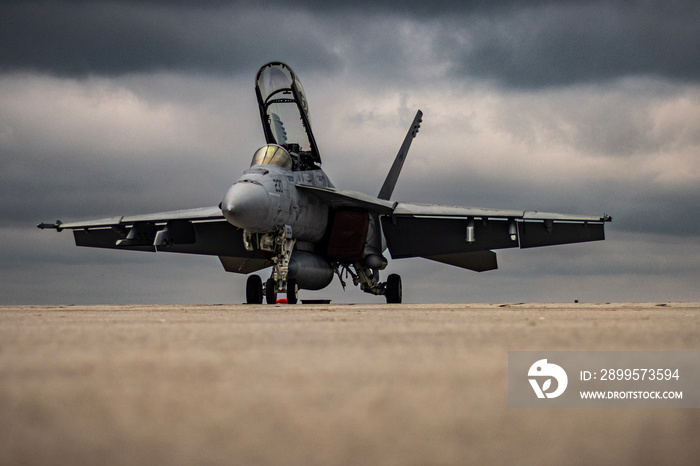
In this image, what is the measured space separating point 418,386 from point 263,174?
11815 mm

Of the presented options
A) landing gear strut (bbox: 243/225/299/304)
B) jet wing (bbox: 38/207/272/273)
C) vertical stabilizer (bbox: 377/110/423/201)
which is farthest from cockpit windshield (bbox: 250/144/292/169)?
vertical stabilizer (bbox: 377/110/423/201)

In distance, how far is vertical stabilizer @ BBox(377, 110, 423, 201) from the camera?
21578 millimetres

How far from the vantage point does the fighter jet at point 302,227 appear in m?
13.7

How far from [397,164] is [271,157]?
8358 millimetres

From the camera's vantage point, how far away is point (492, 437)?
131 cm

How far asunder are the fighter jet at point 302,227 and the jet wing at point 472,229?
3 cm

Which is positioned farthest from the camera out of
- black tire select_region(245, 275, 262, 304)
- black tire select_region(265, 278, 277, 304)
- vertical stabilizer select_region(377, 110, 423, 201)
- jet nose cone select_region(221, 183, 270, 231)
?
vertical stabilizer select_region(377, 110, 423, 201)

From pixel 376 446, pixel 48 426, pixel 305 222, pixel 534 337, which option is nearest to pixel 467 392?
pixel 376 446

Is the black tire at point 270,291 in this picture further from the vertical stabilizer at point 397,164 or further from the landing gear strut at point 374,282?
the vertical stabilizer at point 397,164

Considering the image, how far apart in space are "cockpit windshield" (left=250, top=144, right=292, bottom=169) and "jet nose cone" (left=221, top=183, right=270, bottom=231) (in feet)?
5.25

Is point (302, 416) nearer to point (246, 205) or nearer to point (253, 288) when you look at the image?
point (246, 205)

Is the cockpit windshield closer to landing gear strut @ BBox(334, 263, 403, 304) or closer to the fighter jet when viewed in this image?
the fighter jet

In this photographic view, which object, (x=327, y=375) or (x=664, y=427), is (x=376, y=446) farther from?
(x=327, y=375)

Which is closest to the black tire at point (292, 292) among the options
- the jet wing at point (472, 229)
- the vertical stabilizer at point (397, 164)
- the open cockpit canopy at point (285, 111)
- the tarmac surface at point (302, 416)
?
the open cockpit canopy at point (285, 111)
